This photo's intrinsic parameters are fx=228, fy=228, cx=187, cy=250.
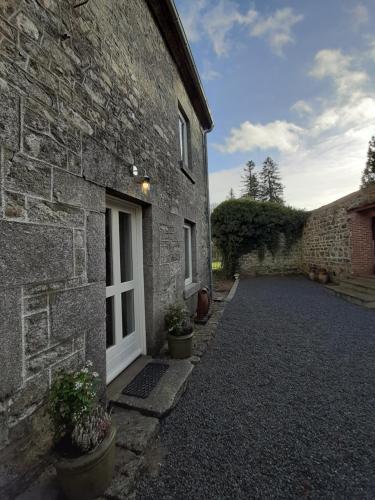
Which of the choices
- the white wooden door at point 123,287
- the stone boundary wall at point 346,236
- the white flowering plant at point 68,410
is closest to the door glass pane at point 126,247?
the white wooden door at point 123,287

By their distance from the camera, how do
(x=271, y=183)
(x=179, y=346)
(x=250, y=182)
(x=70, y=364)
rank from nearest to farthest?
1. (x=70, y=364)
2. (x=179, y=346)
3. (x=271, y=183)
4. (x=250, y=182)

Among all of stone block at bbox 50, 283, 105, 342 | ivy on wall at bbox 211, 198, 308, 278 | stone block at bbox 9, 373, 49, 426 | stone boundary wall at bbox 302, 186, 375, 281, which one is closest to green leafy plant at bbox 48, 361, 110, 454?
stone block at bbox 9, 373, 49, 426

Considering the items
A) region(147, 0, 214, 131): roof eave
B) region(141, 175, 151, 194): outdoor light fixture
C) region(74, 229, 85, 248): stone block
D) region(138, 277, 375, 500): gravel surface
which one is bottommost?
region(138, 277, 375, 500): gravel surface

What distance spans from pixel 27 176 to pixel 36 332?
1040 millimetres

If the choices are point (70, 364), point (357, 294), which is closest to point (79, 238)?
point (70, 364)

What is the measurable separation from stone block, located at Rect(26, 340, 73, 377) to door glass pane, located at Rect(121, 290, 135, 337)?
1.18 m

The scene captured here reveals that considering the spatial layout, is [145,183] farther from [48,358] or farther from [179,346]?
[179,346]

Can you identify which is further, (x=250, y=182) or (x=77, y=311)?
(x=250, y=182)

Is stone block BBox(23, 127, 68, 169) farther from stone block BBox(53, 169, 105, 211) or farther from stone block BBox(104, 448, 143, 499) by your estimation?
stone block BBox(104, 448, 143, 499)

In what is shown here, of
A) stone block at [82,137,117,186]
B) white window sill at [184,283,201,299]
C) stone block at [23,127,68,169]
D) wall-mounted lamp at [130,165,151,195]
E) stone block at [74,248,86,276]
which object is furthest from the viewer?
white window sill at [184,283,201,299]

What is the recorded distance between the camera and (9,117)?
1397mm

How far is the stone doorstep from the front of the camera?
2162 millimetres

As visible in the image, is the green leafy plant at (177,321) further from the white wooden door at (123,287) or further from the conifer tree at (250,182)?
the conifer tree at (250,182)

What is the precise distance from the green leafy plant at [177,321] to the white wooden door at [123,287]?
419 millimetres
